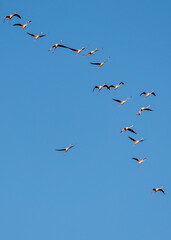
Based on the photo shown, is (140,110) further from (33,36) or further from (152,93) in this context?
(33,36)

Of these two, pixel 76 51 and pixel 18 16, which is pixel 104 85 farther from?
pixel 18 16

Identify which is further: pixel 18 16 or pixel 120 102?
pixel 120 102

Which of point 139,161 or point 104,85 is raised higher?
point 104,85

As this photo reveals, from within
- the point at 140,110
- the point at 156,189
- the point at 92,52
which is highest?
the point at 92,52

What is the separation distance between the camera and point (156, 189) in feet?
370

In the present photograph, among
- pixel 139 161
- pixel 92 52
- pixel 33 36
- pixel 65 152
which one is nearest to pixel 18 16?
pixel 33 36

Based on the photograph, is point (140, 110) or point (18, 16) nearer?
point (18, 16)

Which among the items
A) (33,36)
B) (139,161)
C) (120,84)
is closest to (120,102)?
(120,84)

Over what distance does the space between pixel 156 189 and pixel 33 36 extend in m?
31.6

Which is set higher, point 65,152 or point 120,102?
point 120,102

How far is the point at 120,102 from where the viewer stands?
11125cm

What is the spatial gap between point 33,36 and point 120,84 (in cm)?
1619

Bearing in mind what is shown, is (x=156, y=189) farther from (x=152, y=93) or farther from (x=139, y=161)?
(x=152, y=93)

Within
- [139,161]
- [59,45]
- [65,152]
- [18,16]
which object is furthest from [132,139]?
[18,16]
